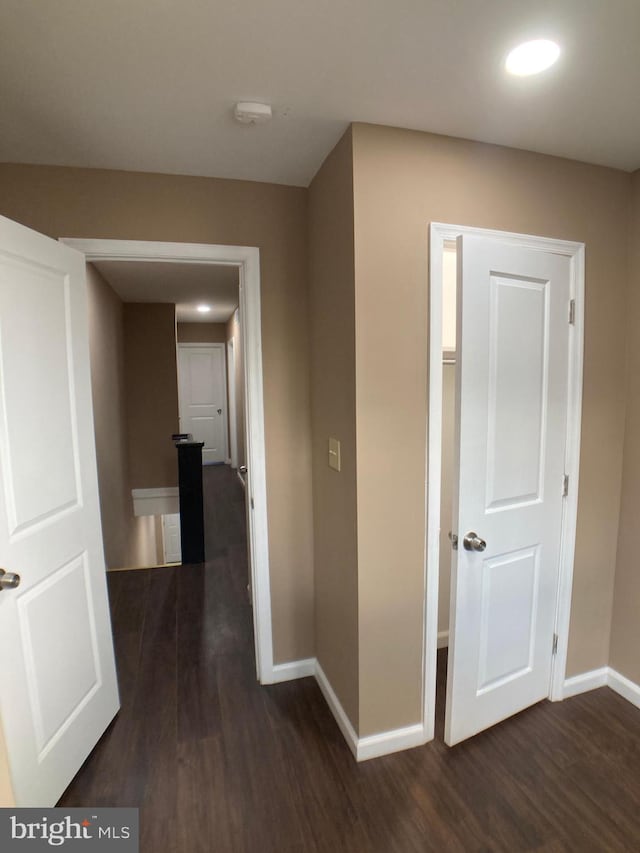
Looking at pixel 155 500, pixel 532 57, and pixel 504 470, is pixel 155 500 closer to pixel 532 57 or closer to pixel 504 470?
pixel 504 470

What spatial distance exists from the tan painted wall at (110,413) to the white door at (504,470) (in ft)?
8.16

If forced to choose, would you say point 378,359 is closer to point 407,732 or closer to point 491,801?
point 407,732

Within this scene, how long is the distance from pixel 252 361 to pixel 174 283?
240cm

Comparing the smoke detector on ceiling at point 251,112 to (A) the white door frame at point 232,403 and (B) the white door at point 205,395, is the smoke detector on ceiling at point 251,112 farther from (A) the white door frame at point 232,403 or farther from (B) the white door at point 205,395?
(B) the white door at point 205,395

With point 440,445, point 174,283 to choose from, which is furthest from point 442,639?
point 174,283

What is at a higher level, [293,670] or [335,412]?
[335,412]

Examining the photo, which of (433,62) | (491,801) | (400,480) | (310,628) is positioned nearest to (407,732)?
(491,801)

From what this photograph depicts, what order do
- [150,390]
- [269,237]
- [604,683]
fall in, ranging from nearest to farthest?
[269,237] < [604,683] < [150,390]

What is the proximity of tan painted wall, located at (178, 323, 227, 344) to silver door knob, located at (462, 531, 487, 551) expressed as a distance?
6358 millimetres

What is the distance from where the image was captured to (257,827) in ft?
4.92

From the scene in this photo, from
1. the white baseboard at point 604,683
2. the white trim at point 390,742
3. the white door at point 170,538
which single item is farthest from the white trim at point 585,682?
the white door at point 170,538

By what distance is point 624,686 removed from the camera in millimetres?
2119

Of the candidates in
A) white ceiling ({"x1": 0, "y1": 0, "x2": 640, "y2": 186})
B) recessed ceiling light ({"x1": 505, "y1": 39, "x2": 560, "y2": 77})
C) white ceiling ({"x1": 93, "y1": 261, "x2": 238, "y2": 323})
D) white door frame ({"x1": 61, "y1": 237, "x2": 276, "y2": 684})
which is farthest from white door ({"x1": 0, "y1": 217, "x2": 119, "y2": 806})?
recessed ceiling light ({"x1": 505, "y1": 39, "x2": 560, "y2": 77})

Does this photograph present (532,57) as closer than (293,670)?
Yes
